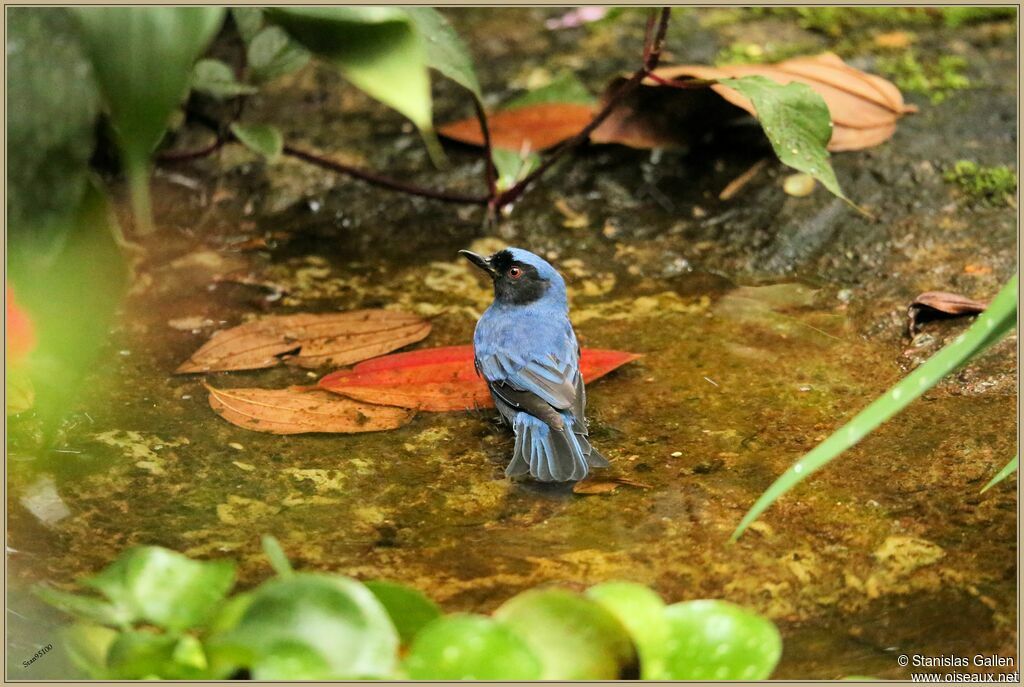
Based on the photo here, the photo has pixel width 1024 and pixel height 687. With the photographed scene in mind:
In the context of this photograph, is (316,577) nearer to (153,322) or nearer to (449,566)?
→ (449,566)

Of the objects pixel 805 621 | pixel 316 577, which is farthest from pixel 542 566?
pixel 316 577

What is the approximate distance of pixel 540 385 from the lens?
11.7 feet

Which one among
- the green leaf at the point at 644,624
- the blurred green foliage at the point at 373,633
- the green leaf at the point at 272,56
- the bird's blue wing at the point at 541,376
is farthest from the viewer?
the green leaf at the point at 272,56

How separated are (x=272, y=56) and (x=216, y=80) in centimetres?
25

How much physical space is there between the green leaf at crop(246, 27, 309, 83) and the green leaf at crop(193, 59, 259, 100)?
0.10 m

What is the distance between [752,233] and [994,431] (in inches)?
63.7

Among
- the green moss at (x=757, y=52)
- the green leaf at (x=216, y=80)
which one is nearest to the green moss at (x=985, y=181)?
the green moss at (x=757, y=52)

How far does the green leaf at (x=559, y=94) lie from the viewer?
16.4 ft

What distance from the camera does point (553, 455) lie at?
10.4 ft

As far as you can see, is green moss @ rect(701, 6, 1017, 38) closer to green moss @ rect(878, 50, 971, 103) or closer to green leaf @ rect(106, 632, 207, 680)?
green moss @ rect(878, 50, 971, 103)

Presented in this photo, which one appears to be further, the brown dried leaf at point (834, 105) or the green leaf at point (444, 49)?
the brown dried leaf at point (834, 105)

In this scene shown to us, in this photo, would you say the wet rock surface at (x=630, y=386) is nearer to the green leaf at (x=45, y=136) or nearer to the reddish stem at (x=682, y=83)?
the reddish stem at (x=682, y=83)

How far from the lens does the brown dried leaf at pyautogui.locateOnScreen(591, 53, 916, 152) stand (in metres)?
4.61

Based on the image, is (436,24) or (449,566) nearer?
(449,566)
